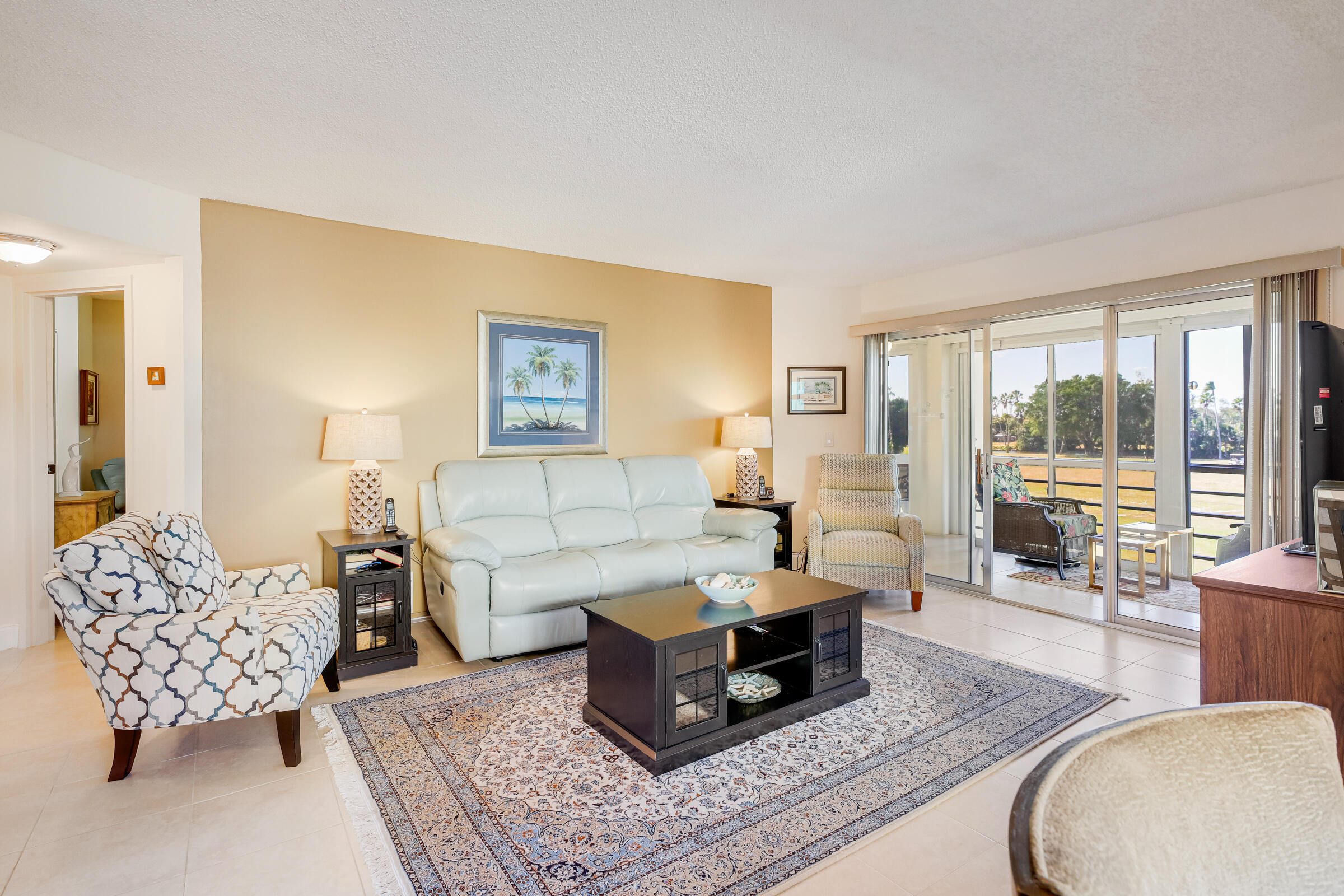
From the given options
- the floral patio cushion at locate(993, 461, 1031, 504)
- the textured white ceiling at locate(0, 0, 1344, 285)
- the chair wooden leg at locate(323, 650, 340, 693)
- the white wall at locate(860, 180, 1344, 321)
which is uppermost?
the textured white ceiling at locate(0, 0, 1344, 285)

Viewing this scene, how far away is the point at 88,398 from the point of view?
204 inches

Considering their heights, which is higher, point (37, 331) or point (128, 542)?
point (37, 331)

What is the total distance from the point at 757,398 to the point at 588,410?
1596 mm

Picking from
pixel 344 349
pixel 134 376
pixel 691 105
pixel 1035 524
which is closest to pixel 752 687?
pixel 691 105

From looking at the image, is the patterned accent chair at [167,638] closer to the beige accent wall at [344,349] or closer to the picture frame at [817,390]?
the beige accent wall at [344,349]

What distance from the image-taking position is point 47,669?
3342 mm

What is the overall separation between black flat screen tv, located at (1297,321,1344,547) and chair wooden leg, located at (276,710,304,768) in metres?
3.88

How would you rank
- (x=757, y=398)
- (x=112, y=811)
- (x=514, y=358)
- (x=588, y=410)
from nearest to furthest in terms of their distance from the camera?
1. (x=112, y=811)
2. (x=514, y=358)
3. (x=588, y=410)
4. (x=757, y=398)

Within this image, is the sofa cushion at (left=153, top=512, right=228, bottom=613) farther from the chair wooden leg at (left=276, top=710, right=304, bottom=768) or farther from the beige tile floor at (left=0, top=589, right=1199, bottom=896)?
the beige tile floor at (left=0, top=589, right=1199, bottom=896)

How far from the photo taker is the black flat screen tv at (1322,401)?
2.56 metres

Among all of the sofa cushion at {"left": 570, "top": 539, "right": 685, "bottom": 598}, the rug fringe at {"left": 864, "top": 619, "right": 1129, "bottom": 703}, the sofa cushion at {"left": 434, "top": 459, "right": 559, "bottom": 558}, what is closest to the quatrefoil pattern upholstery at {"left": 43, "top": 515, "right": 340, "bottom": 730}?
the sofa cushion at {"left": 434, "top": 459, "right": 559, "bottom": 558}

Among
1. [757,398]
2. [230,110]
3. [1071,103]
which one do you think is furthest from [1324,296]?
[230,110]

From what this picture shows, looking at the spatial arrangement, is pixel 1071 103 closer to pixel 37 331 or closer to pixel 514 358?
pixel 514 358

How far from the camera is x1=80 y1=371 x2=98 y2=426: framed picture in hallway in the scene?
5.14m
